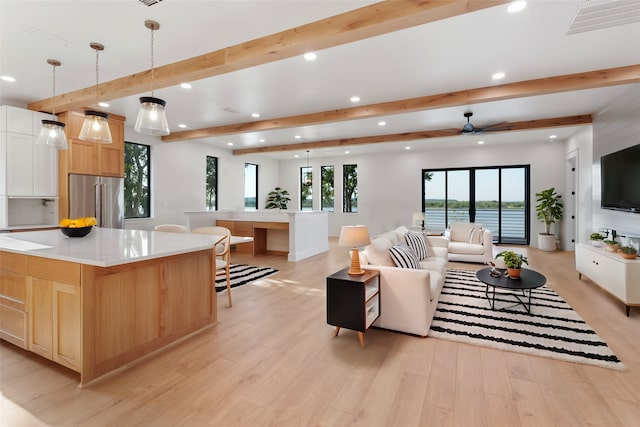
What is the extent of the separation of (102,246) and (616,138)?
6944mm

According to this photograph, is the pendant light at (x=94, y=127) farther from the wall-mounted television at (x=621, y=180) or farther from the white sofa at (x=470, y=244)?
the wall-mounted television at (x=621, y=180)

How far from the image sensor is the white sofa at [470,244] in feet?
19.5

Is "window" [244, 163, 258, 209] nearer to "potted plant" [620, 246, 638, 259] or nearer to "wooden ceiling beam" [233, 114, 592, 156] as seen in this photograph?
"wooden ceiling beam" [233, 114, 592, 156]

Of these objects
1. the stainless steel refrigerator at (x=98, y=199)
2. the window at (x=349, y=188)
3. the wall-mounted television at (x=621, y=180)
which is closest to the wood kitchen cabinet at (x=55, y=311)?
the stainless steel refrigerator at (x=98, y=199)

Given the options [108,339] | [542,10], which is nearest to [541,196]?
[542,10]

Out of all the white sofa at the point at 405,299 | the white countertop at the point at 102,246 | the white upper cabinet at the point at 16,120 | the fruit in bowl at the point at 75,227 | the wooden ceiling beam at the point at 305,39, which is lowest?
the white sofa at the point at 405,299

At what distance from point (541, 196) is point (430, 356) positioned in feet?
24.6

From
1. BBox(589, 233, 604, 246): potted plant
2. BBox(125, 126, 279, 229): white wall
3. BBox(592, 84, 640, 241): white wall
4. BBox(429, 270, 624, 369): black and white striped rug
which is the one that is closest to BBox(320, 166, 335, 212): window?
BBox(125, 126, 279, 229): white wall

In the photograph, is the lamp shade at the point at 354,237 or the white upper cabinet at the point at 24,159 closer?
the lamp shade at the point at 354,237

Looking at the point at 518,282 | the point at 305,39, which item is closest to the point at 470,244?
the point at 518,282

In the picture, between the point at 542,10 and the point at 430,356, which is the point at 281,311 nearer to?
the point at 430,356

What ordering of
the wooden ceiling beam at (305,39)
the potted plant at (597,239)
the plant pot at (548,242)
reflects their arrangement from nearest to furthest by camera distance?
the wooden ceiling beam at (305,39) → the potted plant at (597,239) → the plant pot at (548,242)

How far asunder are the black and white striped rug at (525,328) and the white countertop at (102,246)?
8.19 ft

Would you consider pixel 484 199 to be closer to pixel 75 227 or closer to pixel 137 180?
pixel 137 180
